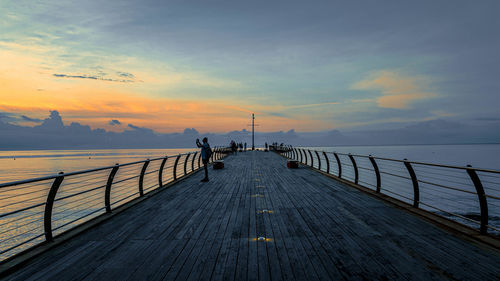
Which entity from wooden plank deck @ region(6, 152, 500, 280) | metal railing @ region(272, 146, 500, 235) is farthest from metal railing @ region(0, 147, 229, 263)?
metal railing @ region(272, 146, 500, 235)

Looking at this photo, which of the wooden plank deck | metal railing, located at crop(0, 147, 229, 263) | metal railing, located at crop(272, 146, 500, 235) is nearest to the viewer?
the wooden plank deck

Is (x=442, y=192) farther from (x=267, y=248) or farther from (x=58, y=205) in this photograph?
(x=58, y=205)

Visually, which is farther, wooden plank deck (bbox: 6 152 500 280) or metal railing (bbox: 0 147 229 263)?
metal railing (bbox: 0 147 229 263)

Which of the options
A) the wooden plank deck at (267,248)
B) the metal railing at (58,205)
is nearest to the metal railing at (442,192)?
the wooden plank deck at (267,248)

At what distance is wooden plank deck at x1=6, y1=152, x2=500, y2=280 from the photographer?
11.1ft

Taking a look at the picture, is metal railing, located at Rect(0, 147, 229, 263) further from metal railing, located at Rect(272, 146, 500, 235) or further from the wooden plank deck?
metal railing, located at Rect(272, 146, 500, 235)

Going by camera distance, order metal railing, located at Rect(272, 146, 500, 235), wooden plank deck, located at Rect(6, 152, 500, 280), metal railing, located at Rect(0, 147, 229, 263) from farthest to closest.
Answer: metal railing, located at Rect(272, 146, 500, 235)
metal railing, located at Rect(0, 147, 229, 263)
wooden plank deck, located at Rect(6, 152, 500, 280)

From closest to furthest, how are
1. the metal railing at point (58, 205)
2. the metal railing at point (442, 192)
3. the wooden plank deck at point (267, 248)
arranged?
the wooden plank deck at point (267, 248) → the metal railing at point (58, 205) → the metal railing at point (442, 192)

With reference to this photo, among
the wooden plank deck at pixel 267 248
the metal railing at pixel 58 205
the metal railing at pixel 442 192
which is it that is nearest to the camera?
the wooden plank deck at pixel 267 248

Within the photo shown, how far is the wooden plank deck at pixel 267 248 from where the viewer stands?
3.38 m

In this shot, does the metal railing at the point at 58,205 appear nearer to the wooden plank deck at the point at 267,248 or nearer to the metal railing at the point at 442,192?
the wooden plank deck at the point at 267,248

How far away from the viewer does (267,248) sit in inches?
162

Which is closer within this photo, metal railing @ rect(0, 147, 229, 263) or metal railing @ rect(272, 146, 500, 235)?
metal railing @ rect(0, 147, 229, 263)

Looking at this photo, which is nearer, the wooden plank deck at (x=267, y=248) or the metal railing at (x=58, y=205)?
the wooden plank deck at (x=267, y=248)
